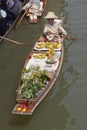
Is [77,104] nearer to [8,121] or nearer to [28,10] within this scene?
[8,121]

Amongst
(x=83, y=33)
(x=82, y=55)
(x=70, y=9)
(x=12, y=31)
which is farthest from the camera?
(x=70, y=9)

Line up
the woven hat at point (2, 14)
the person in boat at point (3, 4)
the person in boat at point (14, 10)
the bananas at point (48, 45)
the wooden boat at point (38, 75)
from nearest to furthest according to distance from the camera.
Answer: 1. the wooden boat at point (38, 75)
2. the bananas at point (48, 45)
3. the woven hat at point (2, 14)
4. the person in boat at point (3, 4)
5. the person in boat at point (14, 10)

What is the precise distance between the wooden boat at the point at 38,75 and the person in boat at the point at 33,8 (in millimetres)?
3147

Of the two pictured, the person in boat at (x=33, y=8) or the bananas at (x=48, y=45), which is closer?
the bananas at (x=48, y=45)

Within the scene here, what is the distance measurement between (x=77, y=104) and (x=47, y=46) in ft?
8.46

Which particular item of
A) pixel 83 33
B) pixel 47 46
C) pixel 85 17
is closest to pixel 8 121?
pixel 47 46

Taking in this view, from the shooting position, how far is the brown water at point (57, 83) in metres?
9.86

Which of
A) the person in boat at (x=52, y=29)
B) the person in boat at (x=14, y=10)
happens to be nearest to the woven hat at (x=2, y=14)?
the person in boat at (x=14, y=10)

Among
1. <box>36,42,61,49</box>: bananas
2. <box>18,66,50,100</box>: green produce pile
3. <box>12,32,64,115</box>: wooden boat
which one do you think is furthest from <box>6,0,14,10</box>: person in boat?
<box>18,66,50,100</box>: green produce pile

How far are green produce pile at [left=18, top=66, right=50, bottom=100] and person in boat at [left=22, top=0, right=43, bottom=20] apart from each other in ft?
16.1

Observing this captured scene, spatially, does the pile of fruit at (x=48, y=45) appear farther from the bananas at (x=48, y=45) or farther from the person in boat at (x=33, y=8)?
the person in boat at (x=33, y=8)

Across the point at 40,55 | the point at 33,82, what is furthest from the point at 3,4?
the point at 33,82

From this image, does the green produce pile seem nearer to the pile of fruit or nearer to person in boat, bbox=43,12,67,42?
the pile of fruit

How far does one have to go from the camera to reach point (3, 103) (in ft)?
35.4
